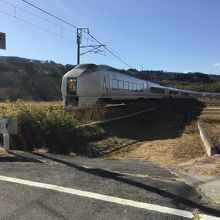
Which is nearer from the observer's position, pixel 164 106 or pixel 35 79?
pixel 164 106

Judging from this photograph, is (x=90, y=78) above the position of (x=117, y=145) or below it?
above

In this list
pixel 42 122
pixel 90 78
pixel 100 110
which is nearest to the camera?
pixel 42 122

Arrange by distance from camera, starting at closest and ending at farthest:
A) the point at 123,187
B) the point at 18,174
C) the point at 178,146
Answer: the point at 123,187 < the point at 18,174 < the point at 178,146

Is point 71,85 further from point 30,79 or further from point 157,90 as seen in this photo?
point 30,79

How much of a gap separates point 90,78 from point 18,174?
2244 centimetres

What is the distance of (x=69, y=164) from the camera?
999 cm

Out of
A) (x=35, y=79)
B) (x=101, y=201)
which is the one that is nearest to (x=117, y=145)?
(x=101, y=201)

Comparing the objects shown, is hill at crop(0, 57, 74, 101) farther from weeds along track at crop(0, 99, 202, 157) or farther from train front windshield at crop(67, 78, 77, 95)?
weeds along track at crop(0, 99, 202, 157)

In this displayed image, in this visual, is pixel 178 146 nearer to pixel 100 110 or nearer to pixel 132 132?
pixel 132 132

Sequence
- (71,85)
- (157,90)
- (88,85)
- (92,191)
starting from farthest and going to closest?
(157,90) → (71,85) → (88,85) → (92,191)

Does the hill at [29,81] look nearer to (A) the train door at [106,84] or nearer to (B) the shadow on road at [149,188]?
(A) the train door at [106,84]

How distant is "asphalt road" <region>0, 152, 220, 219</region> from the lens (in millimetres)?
6211

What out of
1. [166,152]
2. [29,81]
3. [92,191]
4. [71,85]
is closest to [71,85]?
[71,85]

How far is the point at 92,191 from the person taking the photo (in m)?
7.32
